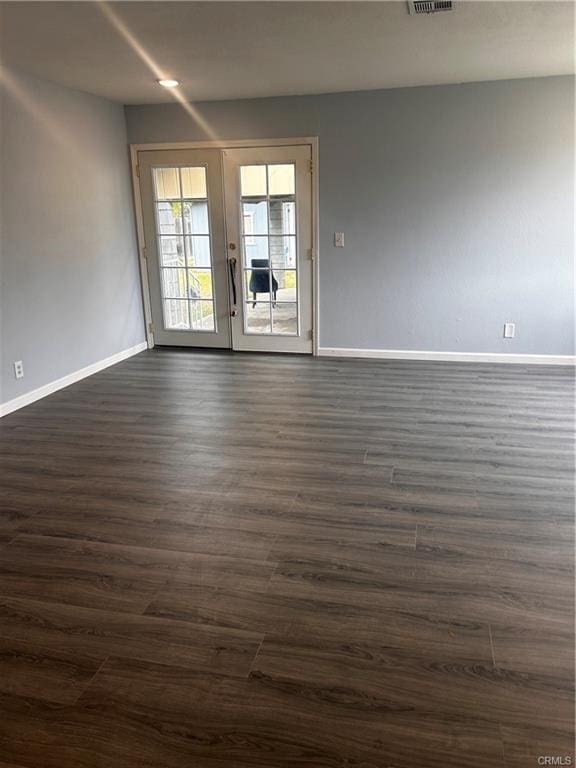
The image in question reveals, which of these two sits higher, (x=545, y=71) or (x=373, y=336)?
(x=545, y=71)

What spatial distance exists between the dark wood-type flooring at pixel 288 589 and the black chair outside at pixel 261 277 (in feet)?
7.02

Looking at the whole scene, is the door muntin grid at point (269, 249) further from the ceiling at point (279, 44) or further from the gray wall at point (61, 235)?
the gray wall at point (61, 235)

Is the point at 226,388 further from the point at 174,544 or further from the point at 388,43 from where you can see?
the point at 388,43

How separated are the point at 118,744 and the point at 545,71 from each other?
5.25m

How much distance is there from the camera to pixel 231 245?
227 inches

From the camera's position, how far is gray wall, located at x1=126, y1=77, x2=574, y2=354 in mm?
4922

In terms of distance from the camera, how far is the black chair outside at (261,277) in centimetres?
576

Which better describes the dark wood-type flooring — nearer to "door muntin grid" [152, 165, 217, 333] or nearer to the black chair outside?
the black chair outside

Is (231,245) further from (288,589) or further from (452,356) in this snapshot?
(288,589)

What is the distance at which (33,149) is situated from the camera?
4.39 metres

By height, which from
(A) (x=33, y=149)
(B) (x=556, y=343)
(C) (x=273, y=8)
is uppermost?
(C) (x=273, y=8)

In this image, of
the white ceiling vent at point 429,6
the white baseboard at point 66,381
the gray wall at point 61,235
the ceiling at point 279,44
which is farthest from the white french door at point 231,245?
the white ceiling vent at point 429,6

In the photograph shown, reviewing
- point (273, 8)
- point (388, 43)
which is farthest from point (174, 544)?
point (388, 43)

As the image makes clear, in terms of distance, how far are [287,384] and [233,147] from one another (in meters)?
2.45
